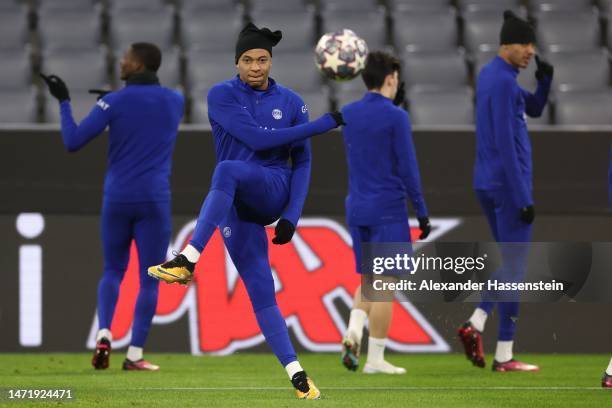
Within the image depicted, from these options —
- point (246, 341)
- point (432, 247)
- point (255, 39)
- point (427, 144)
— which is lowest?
point (246, 341)

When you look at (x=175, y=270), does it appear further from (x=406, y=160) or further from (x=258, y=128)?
(x=406, y=160)

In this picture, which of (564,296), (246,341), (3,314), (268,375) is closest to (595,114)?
(564,296)

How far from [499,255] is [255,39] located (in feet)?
9.32

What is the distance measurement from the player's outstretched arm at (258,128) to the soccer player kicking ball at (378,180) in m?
2.11

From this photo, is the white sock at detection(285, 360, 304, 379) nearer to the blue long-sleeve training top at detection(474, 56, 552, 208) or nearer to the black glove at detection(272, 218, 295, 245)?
the black glove at detection(272, 218, 295, 245)

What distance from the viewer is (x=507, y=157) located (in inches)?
304

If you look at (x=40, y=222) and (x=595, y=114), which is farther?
(x=595, y=114)

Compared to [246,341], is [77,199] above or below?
above

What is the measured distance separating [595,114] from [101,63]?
14.2ft

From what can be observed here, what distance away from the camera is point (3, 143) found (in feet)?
30.4

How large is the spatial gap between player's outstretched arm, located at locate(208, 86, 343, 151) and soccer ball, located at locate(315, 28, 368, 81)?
1126mm

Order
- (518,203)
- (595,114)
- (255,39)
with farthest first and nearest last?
(595,114) → (518,203) → (255,39)

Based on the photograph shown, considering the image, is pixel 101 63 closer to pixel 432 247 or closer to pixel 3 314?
pixel 3 314

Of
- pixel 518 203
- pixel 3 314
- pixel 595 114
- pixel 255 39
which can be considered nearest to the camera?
pixel 255 39
